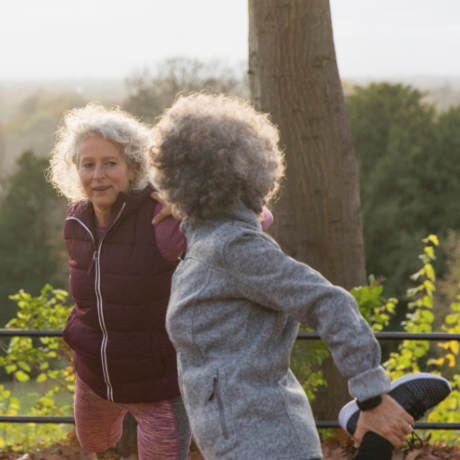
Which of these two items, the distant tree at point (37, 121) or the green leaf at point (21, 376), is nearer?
the green leaf at point (21, 376)

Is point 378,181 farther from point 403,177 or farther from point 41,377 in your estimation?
point 41,377

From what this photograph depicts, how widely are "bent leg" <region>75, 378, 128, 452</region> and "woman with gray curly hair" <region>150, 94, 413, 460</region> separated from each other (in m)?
0.98

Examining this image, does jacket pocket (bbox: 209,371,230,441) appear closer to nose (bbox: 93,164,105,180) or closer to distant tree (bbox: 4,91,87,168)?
nose (bbox: 93,164,105,180)

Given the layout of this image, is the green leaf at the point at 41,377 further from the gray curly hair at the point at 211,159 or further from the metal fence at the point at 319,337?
the gray curly hair at the point at 211,159

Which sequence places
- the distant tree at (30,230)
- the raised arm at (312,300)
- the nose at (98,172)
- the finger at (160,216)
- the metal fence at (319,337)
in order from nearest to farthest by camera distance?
the raised arm at (312,300) → the finger at (160,216) → the nose at (98,172) → the metal fence at (319,337) → the distant tree at (30,230)

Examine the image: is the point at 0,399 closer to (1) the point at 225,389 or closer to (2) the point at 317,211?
(2) the point at 317,211

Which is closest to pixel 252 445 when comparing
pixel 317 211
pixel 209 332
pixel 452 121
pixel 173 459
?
pixel 209 332

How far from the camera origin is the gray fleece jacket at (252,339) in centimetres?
158

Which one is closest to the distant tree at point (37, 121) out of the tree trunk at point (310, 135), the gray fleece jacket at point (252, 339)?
the tree trunk at point (310, 135)

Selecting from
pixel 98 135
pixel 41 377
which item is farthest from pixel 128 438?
pixel 98 135

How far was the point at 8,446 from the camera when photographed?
4465 mm

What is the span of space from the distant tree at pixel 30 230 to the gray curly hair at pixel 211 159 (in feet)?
96.8

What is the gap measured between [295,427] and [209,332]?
0.35 meters

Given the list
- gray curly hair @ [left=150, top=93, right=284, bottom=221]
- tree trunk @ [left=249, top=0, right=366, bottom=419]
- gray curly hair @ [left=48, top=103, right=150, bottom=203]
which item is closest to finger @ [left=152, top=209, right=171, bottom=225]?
gray curly hair @ [left=48, top=103, right=150, bottom=203]
